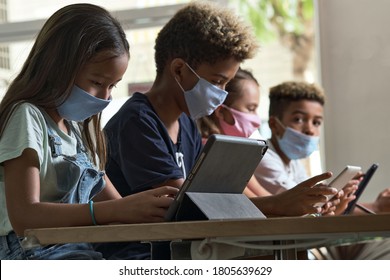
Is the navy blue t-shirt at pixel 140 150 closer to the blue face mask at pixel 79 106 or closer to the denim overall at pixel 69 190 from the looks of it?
the denim overall at pixel 69 190

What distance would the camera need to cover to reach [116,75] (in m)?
1.90

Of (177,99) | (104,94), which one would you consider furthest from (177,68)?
(104,94)

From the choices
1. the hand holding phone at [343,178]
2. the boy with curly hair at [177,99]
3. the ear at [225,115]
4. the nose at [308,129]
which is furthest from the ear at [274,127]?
the boy with curly hair at [177,99]

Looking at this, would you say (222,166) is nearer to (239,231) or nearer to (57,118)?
(239,231)

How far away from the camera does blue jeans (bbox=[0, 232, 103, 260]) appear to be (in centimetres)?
173

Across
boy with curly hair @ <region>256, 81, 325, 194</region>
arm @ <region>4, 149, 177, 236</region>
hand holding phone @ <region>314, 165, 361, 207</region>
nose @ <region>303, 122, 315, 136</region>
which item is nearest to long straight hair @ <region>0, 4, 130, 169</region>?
arm @ <region>4, 149, 177, 236</region>

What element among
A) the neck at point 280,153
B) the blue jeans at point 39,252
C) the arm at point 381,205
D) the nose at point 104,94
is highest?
the nose at point 104,94

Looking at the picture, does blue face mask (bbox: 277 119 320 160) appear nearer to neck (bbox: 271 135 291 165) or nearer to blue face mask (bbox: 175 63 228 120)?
neck (bbox: 271 135 291 165)

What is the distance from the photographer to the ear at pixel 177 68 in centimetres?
245

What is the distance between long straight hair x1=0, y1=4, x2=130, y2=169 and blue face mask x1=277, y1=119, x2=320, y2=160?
6.49 ft

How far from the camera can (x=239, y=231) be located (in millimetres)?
1243
